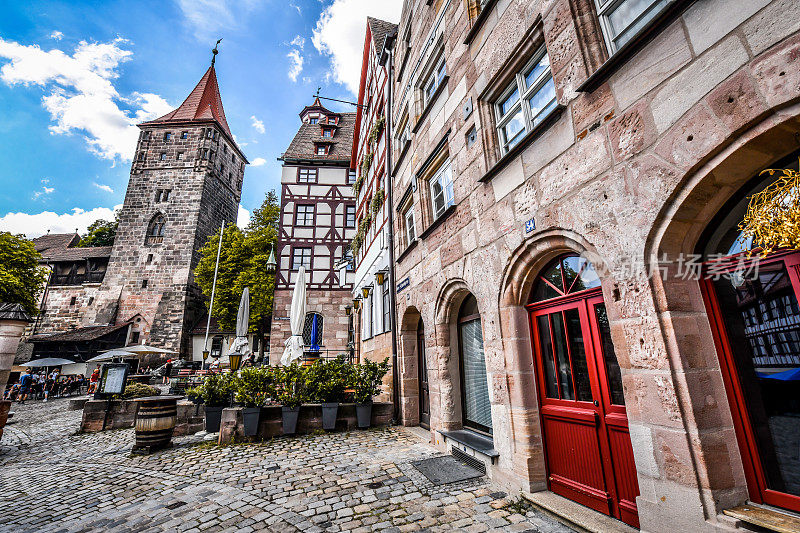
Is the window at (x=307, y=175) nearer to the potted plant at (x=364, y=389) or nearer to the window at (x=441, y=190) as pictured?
the window at (x=441, y=190)

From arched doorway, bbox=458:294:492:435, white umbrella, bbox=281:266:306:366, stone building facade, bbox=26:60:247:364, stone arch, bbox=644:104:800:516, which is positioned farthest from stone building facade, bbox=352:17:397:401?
stone building facade, bbox=26:60:247:364

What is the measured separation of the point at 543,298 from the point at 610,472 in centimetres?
179

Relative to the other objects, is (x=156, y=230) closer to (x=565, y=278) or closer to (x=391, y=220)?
(x=391, y=220)

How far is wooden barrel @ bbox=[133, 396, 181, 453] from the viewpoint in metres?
5.93

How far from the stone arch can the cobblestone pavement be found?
140 cm

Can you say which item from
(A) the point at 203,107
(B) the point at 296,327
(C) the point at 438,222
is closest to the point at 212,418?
(B) the point at 296,327

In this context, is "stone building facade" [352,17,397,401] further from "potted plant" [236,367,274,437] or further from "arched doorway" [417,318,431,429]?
"potted plant" [236,367,274,437]

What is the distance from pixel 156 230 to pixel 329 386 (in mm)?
31035

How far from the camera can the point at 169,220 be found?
98.4ft

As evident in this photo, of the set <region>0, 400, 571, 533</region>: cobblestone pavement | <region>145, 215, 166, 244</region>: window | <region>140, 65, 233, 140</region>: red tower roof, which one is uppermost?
<region>140, 65, 233, 140</region>: red tower roof

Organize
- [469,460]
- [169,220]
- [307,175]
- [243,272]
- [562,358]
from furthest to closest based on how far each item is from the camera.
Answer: [169,220] → [243,272] → [307,175] → [469,460] → [562,358]

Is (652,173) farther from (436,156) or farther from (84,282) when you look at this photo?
(84,282)

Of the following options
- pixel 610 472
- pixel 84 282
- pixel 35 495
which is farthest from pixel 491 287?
pixel 84 282

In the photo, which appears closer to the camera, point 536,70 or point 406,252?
point 536,70
